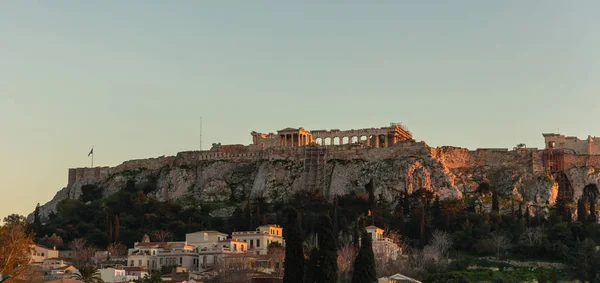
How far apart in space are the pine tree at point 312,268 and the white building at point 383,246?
21.5 meters

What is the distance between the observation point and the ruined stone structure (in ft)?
392

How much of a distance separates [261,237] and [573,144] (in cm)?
4223

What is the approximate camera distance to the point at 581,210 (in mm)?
97625

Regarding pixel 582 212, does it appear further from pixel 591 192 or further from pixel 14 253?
pixel 14 253

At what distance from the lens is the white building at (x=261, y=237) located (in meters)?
97.5

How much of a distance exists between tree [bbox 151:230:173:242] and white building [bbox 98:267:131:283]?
20836 mm

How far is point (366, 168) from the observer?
376 ft

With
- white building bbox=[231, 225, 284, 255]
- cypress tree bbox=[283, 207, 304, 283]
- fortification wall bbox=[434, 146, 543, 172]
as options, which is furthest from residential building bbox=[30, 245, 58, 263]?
fortification wall bbox=[434, 146, 543, 172]

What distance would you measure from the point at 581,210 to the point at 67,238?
1994 inches

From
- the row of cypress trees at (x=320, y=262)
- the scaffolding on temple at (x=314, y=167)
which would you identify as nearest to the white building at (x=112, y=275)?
the row of cypress trees at (x=320, y=262)

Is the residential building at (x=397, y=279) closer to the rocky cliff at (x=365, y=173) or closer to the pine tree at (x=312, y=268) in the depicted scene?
the pine tree at (x=312, y=268)

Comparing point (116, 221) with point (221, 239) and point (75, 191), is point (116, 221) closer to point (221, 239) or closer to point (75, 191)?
point (221, 239)

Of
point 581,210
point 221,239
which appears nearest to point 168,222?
point 221,239

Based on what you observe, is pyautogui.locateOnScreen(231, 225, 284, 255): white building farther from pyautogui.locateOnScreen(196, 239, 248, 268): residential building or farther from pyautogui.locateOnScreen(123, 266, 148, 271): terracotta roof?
pyautogui.locateOnScreen(123, 266, 148, 271): terracotta roof
